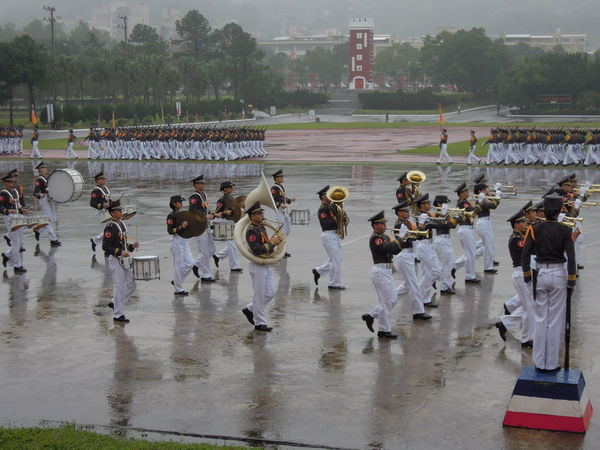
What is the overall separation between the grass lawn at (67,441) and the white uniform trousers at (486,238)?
9832 mm

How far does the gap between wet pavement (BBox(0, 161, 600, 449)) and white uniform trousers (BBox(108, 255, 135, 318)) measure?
0.30 metres

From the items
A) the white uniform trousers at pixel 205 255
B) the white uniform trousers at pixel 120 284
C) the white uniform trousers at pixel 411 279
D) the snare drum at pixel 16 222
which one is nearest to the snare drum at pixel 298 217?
the white uniform trousers at pixel 205 255

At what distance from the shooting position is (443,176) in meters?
36.8

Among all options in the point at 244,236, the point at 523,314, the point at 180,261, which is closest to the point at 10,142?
the point at 180,261

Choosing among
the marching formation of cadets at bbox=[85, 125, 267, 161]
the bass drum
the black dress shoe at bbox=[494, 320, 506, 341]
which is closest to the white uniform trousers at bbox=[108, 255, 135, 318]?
the black dress shoe at bbox=[494, 320, 506, 341]

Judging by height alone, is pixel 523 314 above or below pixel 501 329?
above

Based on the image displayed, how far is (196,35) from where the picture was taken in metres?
141

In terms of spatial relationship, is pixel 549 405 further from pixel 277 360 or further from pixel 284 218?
pixel 284 218

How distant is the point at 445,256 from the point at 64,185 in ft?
33.0

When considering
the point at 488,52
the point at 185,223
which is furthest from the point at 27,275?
the point at 488,52

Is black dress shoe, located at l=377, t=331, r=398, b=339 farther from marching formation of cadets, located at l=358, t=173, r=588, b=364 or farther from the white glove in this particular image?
the white glove

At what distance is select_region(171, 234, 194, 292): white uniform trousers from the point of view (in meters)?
16.5

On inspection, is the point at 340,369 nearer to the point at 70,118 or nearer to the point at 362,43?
the point at 70,118

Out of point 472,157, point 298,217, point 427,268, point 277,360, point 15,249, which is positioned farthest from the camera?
point 472,157
